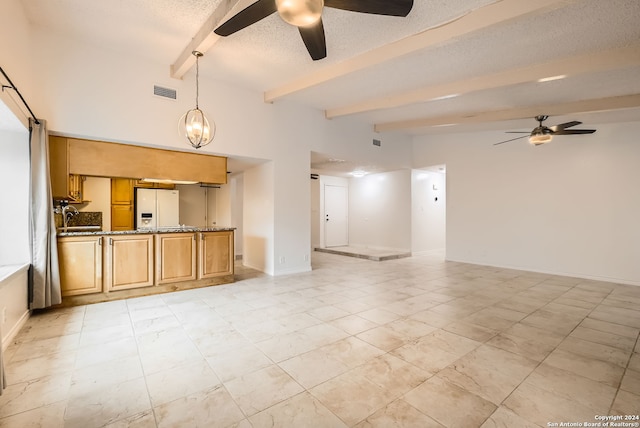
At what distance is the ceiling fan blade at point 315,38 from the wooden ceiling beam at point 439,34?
1169 millimetres

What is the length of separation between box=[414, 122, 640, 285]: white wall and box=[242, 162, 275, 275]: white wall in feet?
15.8

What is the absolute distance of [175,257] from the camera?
4582 millimetres

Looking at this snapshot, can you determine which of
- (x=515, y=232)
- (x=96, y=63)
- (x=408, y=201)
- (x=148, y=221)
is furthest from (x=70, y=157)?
(x=515, y=232)

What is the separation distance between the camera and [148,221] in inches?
276

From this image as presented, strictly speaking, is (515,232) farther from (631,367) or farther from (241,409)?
(241,409)

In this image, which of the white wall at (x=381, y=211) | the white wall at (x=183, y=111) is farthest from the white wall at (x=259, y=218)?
the white wall at (x=381, y=211)

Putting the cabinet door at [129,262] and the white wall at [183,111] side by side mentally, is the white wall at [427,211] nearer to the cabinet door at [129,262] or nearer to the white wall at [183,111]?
the white wall at [183,111]

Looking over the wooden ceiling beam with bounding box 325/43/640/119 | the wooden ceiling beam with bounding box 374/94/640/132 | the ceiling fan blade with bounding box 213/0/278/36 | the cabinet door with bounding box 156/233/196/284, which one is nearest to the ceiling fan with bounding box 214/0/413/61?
the ceiling fan blade with bounding box 213/0/278/36

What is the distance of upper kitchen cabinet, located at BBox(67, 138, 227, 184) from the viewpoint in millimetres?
3998

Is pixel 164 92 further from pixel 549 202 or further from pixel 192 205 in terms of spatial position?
pixel 549 202

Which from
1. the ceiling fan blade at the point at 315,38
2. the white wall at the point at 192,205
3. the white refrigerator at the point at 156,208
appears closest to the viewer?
the ceiling fan blade at the point at 315,38

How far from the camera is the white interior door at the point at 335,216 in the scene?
9.78m

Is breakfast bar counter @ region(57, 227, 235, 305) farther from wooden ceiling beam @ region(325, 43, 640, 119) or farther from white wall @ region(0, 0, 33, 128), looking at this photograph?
wooden ceiling beam @ region(325, 43, 640, 119)

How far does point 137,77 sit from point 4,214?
2399 millimetres
